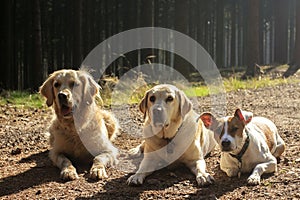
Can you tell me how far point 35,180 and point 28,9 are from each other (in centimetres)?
2510

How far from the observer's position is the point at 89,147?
6.11 metres

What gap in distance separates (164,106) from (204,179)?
0.94m

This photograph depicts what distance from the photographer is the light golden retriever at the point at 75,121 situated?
5.93 metres

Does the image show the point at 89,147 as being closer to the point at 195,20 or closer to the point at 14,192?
the point at 14,192

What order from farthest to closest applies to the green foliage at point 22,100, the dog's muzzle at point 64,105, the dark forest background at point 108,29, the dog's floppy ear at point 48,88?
the dark forest background at point 108,29
the green foliage at point 22,100
the dog's floppy ear at point 48,88
the dog's muzzle at point 64,105

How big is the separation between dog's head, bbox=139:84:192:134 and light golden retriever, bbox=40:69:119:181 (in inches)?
36.6

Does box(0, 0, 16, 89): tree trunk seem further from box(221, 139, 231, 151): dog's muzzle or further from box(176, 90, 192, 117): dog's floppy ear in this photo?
box(221, 139, 231, 151): dog's muzzle

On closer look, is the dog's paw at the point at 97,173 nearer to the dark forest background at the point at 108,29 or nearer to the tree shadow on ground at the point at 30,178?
the tree shadow on ground at the point at 30,178

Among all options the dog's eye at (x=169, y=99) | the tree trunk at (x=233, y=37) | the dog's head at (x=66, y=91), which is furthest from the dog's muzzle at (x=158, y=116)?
the tree trunk at (x=233, y=37)

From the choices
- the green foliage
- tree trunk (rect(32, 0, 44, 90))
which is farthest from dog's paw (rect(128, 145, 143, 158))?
tree trunk (rect(32, 0, 44, 90))

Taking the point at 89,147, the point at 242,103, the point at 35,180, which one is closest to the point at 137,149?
the point at 89,147

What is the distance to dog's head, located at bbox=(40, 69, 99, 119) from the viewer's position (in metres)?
5.86

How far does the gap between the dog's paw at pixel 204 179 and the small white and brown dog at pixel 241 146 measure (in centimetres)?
28

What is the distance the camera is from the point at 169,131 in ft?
18.0
